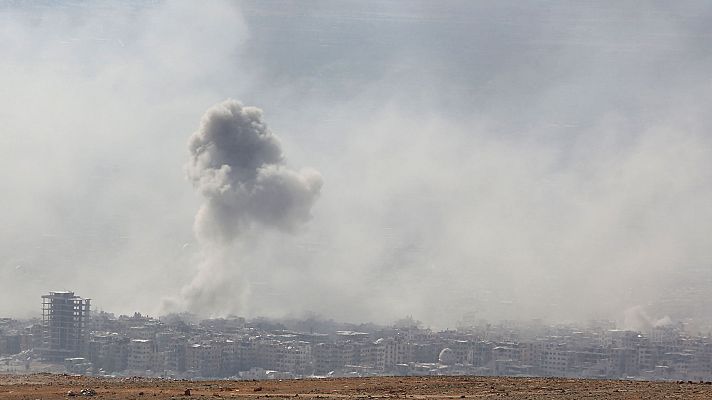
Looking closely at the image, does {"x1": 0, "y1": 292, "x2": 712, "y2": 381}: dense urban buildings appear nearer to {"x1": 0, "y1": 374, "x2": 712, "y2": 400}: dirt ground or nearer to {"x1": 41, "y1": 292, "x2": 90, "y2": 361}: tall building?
{"x1": 41, "y1": 292, "x2": 90, "y2": 361}: tall building

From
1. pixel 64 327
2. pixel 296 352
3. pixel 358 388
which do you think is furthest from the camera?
pixel 64 327

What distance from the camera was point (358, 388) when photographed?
132ft

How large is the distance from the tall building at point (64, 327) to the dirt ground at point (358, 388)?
5567 centimetres

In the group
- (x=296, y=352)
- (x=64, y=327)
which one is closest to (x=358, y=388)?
(x=296, y=352)

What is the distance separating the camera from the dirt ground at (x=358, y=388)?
3722cm

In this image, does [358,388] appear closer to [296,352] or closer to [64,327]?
[296,352]

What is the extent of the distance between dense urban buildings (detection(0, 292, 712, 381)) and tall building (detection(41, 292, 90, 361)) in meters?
0.08

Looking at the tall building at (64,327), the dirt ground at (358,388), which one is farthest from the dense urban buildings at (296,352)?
the dirt ground at (358,388)

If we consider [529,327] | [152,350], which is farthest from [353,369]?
[529,327]

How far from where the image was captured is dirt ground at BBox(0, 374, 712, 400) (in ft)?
122

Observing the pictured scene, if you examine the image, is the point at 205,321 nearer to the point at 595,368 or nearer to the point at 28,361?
the point at 28,361

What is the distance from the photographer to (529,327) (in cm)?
12775

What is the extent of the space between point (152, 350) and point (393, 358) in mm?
17968

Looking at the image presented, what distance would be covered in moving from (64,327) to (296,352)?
17605 mm
